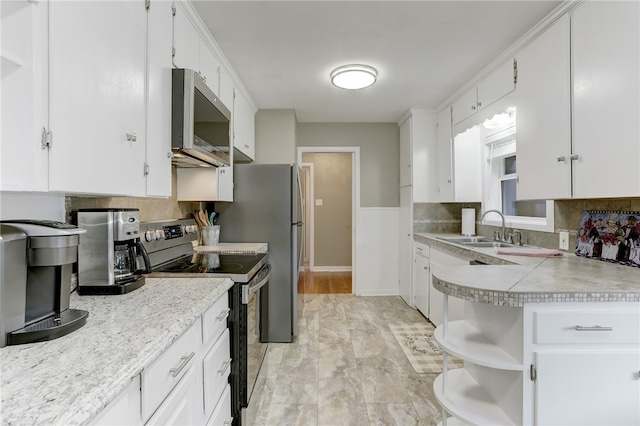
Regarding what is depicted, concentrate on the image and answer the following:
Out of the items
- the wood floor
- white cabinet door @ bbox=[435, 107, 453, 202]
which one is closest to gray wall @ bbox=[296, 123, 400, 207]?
white cabinet door @ bbox=[435, 107, 453, 202]

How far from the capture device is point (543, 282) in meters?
1.33

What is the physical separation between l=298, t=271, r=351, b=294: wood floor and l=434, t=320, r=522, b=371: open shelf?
113 inches

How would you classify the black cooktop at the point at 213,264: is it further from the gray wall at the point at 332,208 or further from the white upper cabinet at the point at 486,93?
the gray wall at the point at 332,208

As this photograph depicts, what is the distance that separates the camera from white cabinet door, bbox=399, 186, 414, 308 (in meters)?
3.91

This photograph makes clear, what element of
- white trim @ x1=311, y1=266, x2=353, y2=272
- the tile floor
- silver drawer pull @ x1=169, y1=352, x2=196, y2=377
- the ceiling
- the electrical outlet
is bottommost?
the tile floor

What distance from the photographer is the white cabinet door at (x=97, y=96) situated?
938 mm

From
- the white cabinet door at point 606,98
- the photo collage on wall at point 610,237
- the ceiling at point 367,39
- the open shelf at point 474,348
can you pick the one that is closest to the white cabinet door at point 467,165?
the ceiling at point 367,39

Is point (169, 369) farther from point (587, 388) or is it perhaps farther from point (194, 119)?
point (587, 388)

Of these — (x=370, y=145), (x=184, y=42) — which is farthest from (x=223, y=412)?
(x=370, y=145)

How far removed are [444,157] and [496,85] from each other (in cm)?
113

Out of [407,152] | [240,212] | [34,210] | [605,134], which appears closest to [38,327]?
[34,210]

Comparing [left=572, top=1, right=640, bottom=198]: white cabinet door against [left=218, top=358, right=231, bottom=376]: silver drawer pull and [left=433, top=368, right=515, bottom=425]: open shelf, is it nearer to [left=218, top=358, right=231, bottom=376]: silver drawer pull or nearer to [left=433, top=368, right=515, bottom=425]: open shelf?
[left=433, top=368, right=515, bottom=425]: open shelf

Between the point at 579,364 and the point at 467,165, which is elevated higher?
the point at 467,165

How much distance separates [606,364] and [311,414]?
4.78 feet
